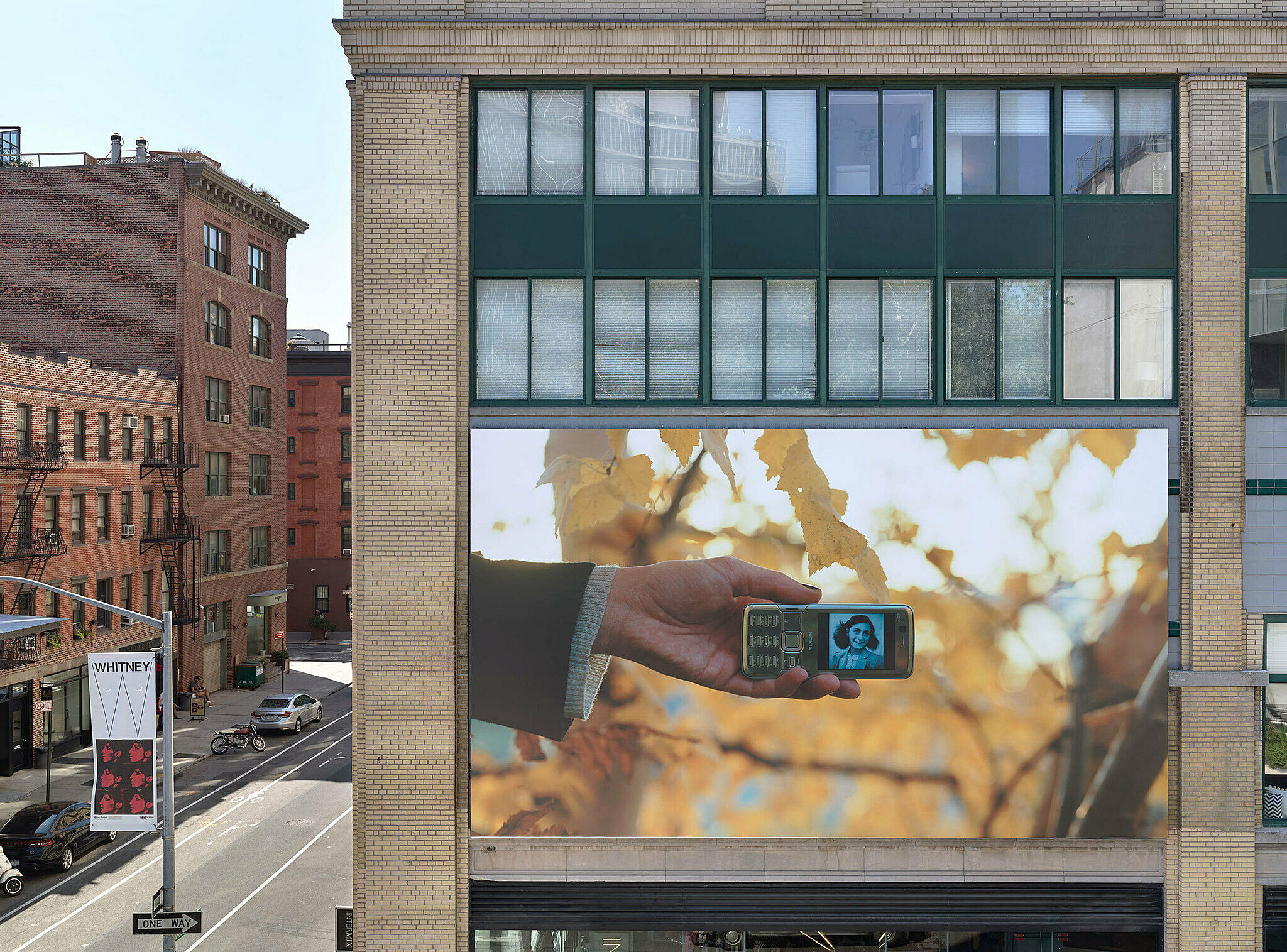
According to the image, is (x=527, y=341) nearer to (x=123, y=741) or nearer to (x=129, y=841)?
(x=123, y=741)

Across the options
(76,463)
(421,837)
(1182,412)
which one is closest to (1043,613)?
(1182,412)

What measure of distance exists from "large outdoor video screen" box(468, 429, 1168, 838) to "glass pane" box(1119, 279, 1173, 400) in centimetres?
306

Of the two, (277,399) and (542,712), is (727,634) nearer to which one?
(542,712)

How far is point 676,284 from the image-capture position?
14.0 m

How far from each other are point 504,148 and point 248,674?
40.1 metres

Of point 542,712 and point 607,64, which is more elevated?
point 607,64

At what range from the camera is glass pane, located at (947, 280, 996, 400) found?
1402cm

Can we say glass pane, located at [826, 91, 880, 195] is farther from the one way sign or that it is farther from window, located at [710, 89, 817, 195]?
the one way sign

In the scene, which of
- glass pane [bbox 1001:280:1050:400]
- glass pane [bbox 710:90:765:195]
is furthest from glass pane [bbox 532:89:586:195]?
glass pane [bbox 1001:280:1050:400]

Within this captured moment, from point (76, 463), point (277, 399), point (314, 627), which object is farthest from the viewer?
point (314, 627)

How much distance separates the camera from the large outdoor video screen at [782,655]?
44.0 ft

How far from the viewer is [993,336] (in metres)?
14.0

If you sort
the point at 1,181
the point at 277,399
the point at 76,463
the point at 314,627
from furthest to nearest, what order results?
the point at 314,627 < the point at 277,399 < the point at 1,181 < the point at 76,463

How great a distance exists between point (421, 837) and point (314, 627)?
5248cm
